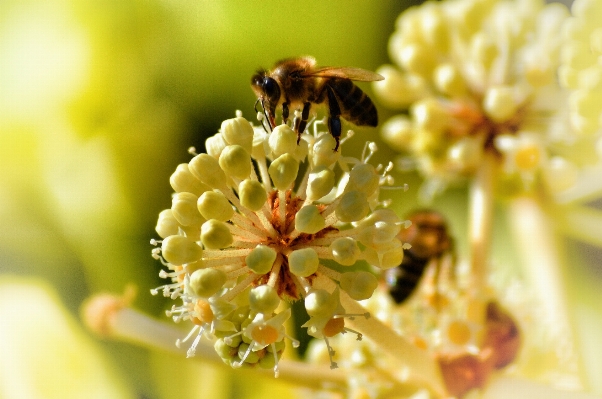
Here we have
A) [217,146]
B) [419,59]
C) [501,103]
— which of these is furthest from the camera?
[419,59]

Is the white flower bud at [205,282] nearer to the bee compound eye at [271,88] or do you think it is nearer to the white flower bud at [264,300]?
the white flower bud at [264,300]

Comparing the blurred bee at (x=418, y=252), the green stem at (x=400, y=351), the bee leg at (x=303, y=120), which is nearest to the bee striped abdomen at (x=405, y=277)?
the blurred bee at (x=418, y=252)

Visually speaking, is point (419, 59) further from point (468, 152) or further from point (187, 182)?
point (187, 182)

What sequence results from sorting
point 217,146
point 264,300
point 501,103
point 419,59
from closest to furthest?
point 264,300
point 217,146
point 501,103
point 419,59

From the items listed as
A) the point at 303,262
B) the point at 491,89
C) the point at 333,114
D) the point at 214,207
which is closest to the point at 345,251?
the point at 303,262

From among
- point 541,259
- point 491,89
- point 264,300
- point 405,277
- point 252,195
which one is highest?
point 491,89

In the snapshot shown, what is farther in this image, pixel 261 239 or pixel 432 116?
pixel 432 116

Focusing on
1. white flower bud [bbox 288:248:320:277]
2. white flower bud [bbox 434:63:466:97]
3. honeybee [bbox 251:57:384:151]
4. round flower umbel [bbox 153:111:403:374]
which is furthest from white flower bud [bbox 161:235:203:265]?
white flower bud [bbox 434:63:466:97]

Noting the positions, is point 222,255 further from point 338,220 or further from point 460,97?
point 460,97

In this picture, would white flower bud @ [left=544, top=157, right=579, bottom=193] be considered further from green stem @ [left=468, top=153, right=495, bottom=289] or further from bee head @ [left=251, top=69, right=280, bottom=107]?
bee head @ [left=251, top=69, right=280, bottom=107]
